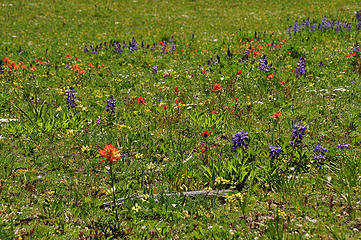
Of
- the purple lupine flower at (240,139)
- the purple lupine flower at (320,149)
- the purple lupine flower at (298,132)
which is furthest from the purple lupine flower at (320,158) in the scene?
the purple lupine flower at (240,139)

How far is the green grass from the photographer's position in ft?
14.6

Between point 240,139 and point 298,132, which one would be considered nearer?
point 298,132

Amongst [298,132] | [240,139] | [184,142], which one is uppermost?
[298,132]

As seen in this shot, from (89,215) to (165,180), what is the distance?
144cm

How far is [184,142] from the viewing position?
6582 millimetres

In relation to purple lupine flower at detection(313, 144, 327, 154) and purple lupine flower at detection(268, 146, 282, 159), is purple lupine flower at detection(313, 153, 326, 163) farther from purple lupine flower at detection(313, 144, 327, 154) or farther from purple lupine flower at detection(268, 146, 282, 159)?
purple lupine flower at detection(268, 146, 282, 159)

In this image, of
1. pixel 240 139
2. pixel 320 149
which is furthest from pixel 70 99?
pixel 320 149

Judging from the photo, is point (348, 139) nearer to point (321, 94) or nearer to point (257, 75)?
point (321, 94)

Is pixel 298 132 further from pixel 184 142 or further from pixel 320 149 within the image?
pixel 184 142

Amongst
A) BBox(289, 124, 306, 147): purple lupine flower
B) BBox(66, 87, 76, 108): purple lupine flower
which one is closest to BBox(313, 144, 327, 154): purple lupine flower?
BBox(289, 124, 306, 147): purple lupine flower

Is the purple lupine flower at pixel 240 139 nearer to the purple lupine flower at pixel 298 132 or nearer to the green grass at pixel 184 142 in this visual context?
the green grass at pixel 184 142

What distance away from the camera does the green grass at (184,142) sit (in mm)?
4461

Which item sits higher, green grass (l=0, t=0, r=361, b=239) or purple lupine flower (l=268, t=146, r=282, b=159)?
purple lupine flower (l=268, t=146, r=282, b=159)

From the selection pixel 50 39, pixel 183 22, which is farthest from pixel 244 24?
pixel 50 39
